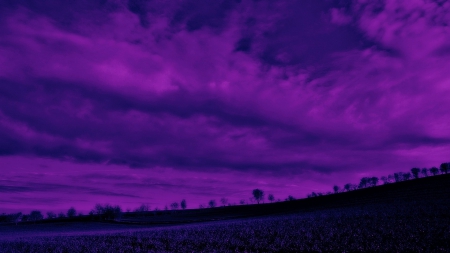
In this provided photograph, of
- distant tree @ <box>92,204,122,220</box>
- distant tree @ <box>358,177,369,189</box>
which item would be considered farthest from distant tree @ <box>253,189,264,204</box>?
distant tree @ <box>92,204,122,220</box>

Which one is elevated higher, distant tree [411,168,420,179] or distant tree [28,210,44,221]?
distant tree [411,168,420,179]

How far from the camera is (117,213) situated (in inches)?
4377

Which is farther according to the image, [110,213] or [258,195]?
[258,195]

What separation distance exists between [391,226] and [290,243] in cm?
1194

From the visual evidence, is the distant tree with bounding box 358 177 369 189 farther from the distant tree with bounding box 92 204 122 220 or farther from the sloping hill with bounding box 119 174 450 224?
the distant tree with bounding box 92 204 122 220

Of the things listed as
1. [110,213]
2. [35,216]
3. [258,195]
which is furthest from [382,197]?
[35,216]

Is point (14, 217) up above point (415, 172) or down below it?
below

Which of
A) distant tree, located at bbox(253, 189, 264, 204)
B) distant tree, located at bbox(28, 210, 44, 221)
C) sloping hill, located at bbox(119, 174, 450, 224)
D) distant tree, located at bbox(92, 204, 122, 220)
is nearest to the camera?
sloping hill, located at bbox(119, 174, 450, 224)

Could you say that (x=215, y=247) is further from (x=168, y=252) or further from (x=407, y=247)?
(x=407, y=247)

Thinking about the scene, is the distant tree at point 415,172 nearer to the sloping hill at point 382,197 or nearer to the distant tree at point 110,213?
the sloping hill at point 382,197

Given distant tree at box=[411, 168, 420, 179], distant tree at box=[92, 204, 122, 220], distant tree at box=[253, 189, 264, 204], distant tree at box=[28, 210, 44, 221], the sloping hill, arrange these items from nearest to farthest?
the sloping hill < distant tree at box=[92, 204, 122, 220] < distant tree at box=[28, 210, 44, 221] < distant tree at box=[411, 168, 420, 179] < distant tree at box=[253, 189, 264, 204]

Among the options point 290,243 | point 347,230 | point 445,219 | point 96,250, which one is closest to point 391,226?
point 347,230

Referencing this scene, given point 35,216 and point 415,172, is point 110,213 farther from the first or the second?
point 415,172

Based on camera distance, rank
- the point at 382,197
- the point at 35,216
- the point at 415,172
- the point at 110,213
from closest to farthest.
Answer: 1. the point at 382,197
2. the point at 110,213
3. the point at 35,216
4. the point at 415,172
